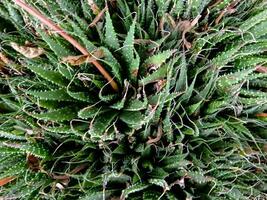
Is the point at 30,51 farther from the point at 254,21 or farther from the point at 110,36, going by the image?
the point at 254,21

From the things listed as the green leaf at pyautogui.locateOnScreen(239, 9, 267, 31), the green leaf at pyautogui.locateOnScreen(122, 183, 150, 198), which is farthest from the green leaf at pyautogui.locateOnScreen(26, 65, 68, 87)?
the green leaf at pyautogui.locateOnScreen(239, 9, 267, 31)

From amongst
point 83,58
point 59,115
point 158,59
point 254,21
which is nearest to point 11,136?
point 59,115

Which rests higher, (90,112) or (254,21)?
(254,21)

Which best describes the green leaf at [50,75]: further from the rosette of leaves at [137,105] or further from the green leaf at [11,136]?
the green leaf at [11,136]

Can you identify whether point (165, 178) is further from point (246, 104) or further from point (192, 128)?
point (246, 104)

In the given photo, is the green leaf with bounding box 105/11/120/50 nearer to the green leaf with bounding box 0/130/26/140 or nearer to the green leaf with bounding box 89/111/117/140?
the green leaf with bounding box 89/111/117/140

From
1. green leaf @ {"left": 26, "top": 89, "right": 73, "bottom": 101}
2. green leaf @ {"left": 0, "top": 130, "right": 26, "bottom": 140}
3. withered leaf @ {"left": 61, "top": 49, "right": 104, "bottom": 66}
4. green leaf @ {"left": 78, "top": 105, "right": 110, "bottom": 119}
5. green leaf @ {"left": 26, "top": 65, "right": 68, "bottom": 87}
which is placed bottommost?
green leaf @ {"left": 0, "top": 130, "right": 26, "bottom": 140}

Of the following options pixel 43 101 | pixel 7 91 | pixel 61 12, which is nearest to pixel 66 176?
pixel 43 101
